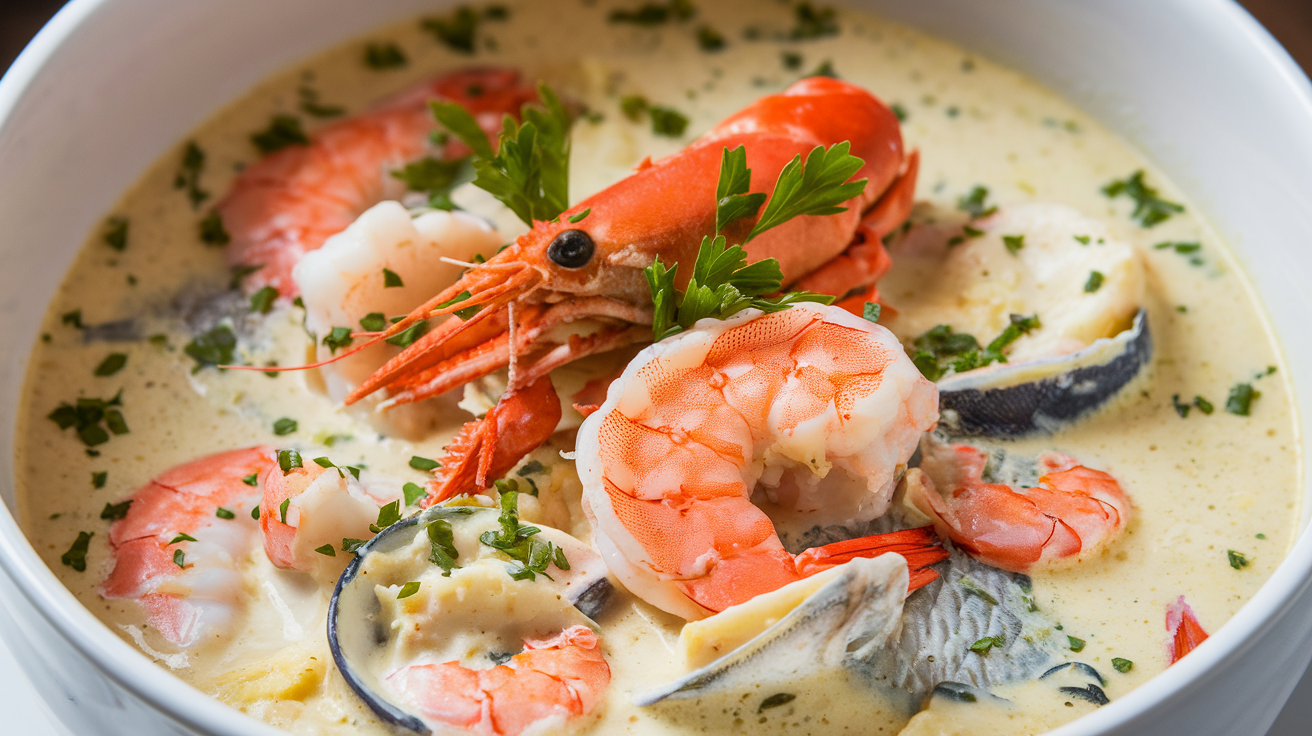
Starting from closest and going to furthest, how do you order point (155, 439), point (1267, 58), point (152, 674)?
point (152, 674)
point (155, 439)
point (1267, 58)

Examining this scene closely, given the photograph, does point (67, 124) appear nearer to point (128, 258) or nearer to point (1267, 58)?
point (128, 258)

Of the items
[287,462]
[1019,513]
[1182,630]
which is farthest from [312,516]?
[1182,630]

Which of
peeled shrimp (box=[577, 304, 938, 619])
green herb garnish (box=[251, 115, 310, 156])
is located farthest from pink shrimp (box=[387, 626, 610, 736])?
green herb garnish (box=[251, 115, 310, 156])

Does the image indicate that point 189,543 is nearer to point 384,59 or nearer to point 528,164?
point 528,164

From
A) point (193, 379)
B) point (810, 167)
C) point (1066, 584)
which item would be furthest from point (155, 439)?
point (1066, 584)

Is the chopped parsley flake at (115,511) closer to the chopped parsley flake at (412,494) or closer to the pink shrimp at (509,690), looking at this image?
the chopped parsley flake at (412,494)

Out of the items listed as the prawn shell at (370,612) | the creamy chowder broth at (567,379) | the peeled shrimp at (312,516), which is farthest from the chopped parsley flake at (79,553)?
the prawn shell at (370,612)

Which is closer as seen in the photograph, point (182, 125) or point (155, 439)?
point (155, 439)
